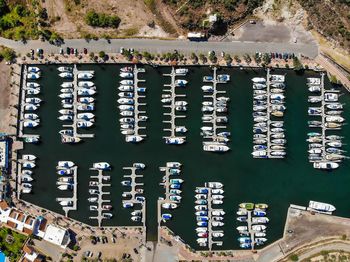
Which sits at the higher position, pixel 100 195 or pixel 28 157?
pixel 28 157

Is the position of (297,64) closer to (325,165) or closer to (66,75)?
(325,165)

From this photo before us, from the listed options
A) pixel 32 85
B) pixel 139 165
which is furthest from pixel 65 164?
pixel 32 85

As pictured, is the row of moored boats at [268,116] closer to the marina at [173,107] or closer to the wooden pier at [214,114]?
Result: the wooden pier at [214,114]

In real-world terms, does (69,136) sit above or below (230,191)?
above

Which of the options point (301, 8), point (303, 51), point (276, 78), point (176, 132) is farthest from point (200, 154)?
point (301, 8)

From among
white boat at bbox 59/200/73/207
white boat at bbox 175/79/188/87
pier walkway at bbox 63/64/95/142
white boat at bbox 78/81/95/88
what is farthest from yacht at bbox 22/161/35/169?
white boat at bbox 175/79/188/87

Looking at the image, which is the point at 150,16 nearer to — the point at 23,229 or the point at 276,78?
the point at 276,78
